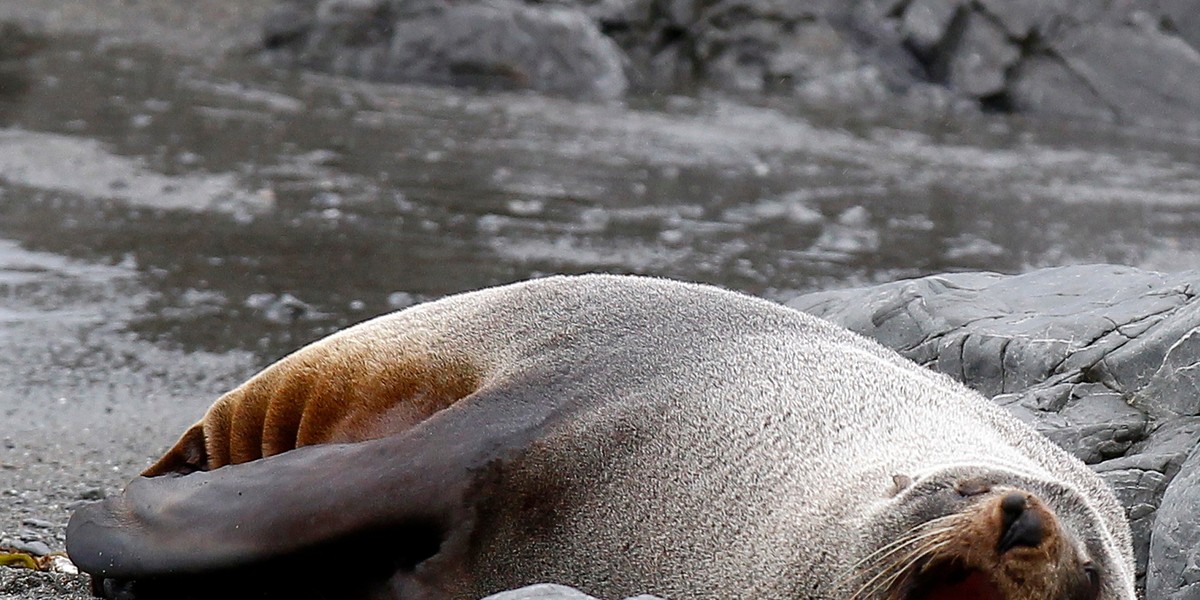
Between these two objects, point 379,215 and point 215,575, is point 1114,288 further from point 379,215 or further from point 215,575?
point 379,215

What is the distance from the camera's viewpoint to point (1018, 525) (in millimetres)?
2969

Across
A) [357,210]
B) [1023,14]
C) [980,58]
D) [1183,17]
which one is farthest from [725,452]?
[1183,17]

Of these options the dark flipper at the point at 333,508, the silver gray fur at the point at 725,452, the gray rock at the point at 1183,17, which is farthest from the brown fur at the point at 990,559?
the gray rock at the point at 1183,17

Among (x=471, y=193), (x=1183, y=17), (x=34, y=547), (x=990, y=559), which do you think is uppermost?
(x=990, y=559)

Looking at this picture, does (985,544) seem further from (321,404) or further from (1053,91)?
(1053,91)

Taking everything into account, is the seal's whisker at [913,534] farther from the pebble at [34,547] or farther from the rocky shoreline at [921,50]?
the rocky shoreline at [921,50]

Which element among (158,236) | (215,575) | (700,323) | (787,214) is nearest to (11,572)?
(215,575)

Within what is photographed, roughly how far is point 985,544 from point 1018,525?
0.23 ft

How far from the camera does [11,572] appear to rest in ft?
13.9

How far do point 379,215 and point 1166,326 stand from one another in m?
5.75

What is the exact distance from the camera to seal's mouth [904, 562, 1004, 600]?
3.00 m

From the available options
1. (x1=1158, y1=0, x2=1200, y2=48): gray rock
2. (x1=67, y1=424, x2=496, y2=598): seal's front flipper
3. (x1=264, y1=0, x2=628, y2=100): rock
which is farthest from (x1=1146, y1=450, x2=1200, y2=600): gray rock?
(x1=1158, y1=0, x2=1200, y2=48): gray rock

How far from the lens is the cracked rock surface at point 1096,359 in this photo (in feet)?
14.6

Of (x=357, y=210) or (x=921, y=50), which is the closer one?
(x=357, y=210)
